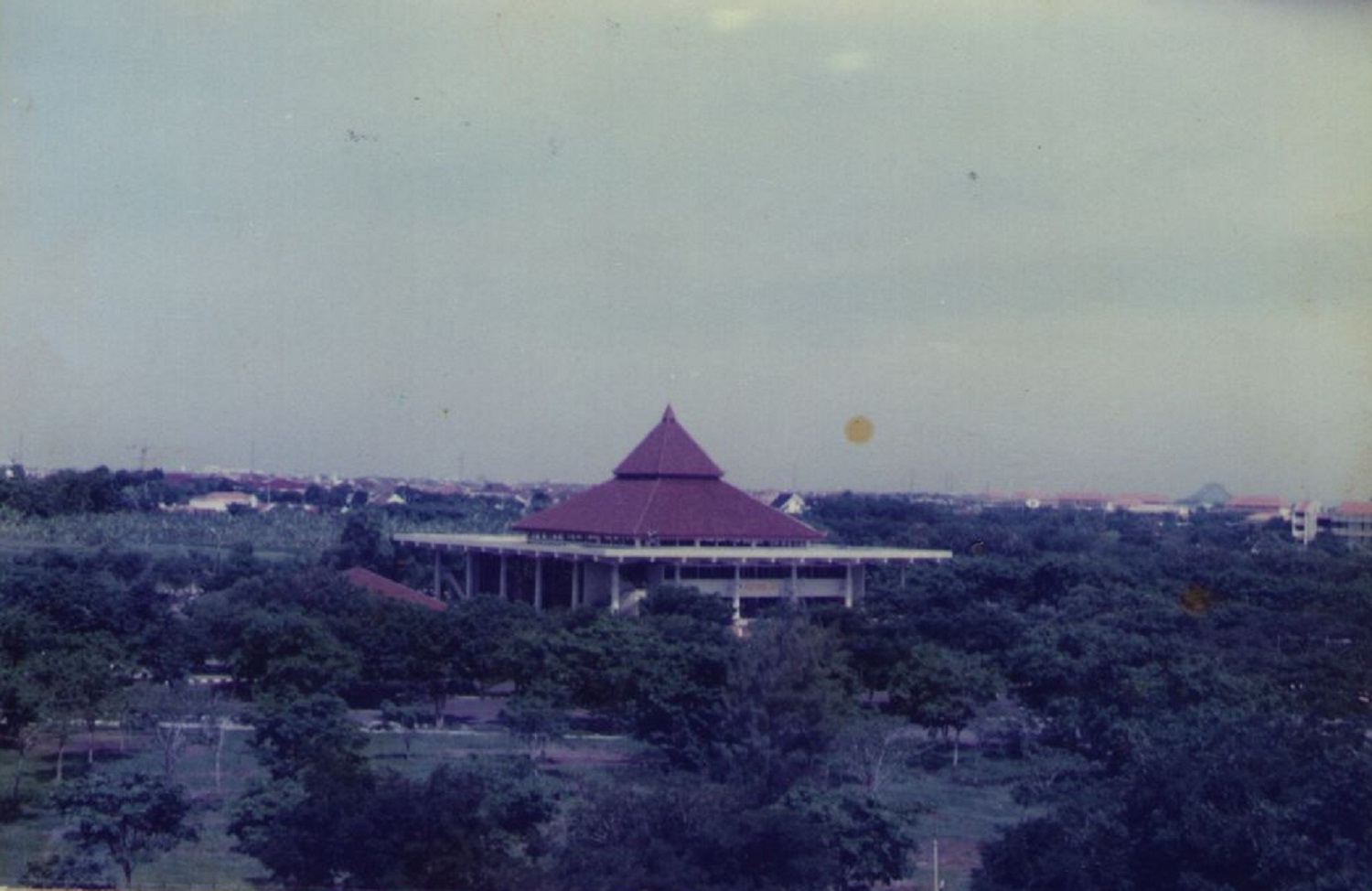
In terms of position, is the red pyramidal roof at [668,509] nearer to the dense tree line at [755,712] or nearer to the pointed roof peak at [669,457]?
the pointed roof peak at [669,457]

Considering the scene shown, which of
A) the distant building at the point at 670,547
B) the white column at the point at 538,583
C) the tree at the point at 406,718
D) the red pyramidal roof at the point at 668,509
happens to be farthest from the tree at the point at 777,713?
the white column at the point at 538,583

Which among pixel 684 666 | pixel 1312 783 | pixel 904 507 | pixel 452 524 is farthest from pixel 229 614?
pixel 904 507

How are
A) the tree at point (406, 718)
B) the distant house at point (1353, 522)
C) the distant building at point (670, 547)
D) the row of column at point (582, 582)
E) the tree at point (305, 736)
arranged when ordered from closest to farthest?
1. the tree at point (305, 736)
2. the tree at point (406, 718)
3. the row of column at point (582, 582)
4. the distant building at point (670, 547)
5. the distant house at point (1353, 522)

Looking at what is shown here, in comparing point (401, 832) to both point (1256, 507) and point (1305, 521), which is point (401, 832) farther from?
point (1256, 507)

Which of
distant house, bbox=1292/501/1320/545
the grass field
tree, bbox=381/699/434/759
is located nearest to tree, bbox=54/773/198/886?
the grass field

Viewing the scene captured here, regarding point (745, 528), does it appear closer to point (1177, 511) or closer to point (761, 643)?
point (761, 643)
